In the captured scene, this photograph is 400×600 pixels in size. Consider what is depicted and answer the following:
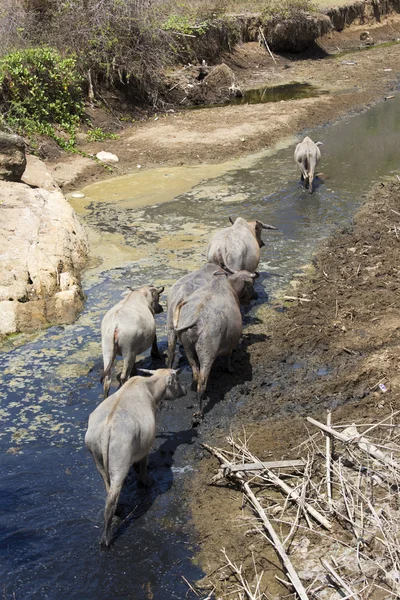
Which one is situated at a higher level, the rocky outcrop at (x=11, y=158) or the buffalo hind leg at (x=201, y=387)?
the rocky outcrop at (x=11, y=158)

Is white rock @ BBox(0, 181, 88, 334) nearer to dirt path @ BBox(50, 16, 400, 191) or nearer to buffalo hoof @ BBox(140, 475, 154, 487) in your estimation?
dirt path @ BBox(50, 16, 400, 191)

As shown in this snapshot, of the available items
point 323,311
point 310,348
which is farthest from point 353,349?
point 323,311

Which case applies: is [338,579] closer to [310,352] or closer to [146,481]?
[146,481]

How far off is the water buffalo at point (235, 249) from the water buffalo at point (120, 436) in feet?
11.7

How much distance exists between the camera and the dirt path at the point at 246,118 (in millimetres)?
17203

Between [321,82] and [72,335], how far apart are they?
65.5 ft

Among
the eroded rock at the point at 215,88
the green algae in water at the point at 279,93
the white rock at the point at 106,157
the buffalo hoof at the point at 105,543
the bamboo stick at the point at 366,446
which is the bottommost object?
the green algae in water at the point at 279,93

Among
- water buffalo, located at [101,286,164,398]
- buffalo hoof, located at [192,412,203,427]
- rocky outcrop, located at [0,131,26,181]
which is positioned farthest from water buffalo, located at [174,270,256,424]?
rocky outcrop, located at [0,131,26,181]

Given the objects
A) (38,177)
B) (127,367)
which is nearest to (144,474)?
(127,367)

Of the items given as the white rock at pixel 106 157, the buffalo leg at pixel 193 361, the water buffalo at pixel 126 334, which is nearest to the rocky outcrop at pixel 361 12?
the white rock at pixel 106 157

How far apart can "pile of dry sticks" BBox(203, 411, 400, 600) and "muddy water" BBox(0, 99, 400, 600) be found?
0.58m

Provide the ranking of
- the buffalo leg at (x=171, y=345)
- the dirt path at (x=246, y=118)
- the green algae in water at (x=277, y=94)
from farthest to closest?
1. the green algae in water at (x=277, y=94)
2. the dirt path at (x=246, y=118)
3. the buffalo leg at (x=171, y=345)

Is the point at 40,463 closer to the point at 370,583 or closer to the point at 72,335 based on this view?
the point at 72,335

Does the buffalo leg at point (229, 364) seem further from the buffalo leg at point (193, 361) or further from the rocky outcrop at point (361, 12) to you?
the rocky outcrop at point (361, 12)
